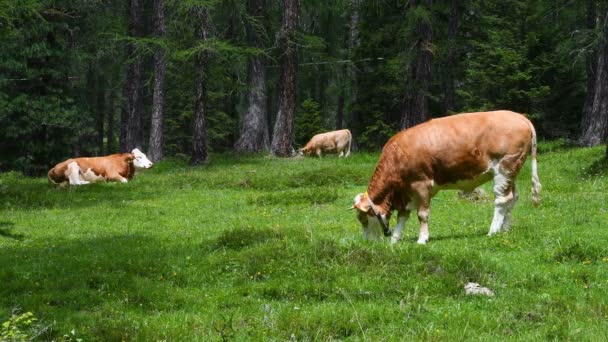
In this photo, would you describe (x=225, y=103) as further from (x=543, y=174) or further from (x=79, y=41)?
(x=543, y=174)

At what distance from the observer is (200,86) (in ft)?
97.5

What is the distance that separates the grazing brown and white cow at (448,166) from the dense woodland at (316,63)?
16.1 meters

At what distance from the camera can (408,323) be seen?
7879 millimetres

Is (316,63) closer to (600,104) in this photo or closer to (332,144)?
(332,144)

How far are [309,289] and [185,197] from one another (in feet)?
40.7

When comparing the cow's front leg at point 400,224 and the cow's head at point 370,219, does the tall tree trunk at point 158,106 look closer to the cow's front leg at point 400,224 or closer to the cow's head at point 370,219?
the cow's head at point 370,219

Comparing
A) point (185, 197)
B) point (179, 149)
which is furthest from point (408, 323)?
point (179, 149)

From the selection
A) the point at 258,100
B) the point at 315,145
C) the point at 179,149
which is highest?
the point at 258,100

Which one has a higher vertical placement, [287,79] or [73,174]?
[287,79]

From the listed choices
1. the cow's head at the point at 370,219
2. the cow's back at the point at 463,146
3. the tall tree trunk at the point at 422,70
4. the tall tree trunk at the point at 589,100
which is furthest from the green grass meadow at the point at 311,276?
the tall tree trunk at the point at 422,70

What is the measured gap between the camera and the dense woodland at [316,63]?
29.9 meters

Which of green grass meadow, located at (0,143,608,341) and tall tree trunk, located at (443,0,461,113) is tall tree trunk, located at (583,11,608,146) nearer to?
tall tree trunk, located at (443,0,461,113)

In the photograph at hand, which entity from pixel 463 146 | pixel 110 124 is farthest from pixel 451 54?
pixel 110 124

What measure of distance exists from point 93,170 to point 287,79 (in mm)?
9879
